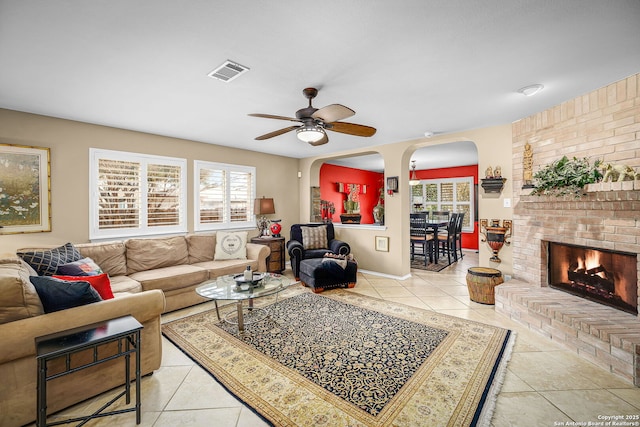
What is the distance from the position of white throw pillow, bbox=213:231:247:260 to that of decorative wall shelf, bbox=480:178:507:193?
149 inches

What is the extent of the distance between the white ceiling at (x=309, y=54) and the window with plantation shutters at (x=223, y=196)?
1679 millimetres

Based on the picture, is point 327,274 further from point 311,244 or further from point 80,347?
point 80,347

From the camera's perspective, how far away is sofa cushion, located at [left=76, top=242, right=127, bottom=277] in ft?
11.2

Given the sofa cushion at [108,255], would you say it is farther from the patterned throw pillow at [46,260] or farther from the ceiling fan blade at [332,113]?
the ceiling fan blade at [332,113]

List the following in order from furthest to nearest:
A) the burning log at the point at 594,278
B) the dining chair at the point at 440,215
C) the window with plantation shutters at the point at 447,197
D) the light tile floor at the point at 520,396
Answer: the window with plantation shutters at the point at 447,197
the dining chair at the point at 440,215
the burning log at the point at 594,278
the light tile floor at the point at 520,396

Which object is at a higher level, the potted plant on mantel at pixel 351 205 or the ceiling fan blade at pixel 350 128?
the ceiling fan blade at pixel 350 128

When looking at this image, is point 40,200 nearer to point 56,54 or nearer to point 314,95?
Result: point 56,54

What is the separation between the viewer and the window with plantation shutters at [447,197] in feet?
26.7

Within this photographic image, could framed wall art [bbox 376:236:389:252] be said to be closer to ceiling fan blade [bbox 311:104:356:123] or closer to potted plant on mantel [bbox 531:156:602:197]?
potted plant on mantel [bbox 531:156:602:197]

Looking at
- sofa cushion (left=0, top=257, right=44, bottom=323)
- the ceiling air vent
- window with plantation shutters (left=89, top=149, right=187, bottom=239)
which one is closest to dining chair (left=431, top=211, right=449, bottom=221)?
window with plantation shutters (left=89, top=149, right=187, bottom=239)

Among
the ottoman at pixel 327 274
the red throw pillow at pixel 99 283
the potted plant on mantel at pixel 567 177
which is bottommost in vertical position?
the ottoman at pixel 327 274

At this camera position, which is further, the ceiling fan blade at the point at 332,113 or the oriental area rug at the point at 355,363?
the ceiling fan blade at the point at 332,113

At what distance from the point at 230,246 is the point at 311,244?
57.2 inches

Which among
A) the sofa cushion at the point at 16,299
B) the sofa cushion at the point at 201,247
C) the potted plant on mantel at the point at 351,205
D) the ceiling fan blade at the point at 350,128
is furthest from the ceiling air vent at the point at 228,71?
the potted plant on mantel at the point at 351,205
